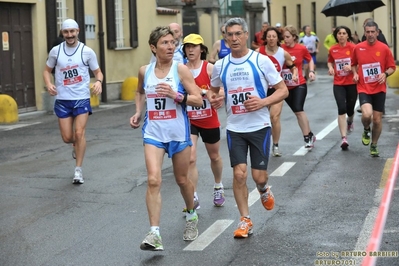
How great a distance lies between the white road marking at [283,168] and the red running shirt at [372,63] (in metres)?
1.53

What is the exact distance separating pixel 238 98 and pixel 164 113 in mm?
766

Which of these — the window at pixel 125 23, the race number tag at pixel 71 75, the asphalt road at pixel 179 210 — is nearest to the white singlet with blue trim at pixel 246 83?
the asphalt road at pixel 179 210

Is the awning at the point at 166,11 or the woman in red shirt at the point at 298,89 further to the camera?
the awning at the point at 166,11

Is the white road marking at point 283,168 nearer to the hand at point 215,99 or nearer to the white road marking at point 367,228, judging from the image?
the white road marking at point 367,228

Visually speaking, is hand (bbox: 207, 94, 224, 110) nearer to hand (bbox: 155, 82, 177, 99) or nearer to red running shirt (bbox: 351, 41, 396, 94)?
hand (bbox: 155, 82, 177, 99)

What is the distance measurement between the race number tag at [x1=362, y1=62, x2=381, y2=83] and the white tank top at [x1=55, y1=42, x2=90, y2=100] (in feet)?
12.6

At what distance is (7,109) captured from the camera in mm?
18656

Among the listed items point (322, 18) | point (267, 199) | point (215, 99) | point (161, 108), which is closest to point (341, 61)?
point (215, 99)

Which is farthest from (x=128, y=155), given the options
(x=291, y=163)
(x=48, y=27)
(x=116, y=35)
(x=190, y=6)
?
(x=190, y=6)

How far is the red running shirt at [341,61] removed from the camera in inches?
545

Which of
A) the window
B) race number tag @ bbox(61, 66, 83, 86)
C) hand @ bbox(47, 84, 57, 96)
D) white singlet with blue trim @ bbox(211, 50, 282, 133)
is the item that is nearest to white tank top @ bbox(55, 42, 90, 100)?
race number tag @ bbox(61, 66, 83, 86)

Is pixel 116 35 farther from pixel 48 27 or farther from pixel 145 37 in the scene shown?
pixel 48 27

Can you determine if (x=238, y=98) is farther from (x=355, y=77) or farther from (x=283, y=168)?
(x=355, y=77)

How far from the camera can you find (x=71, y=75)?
37.3 feet
